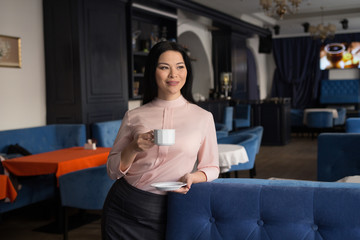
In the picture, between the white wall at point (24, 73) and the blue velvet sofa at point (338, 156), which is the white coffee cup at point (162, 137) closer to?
the blue velvet sofa at point (338, 156)

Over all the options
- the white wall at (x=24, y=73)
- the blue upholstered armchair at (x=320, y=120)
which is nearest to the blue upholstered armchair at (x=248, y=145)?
the white wall at (x=24, y=73)

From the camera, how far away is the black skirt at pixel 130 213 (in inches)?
66.1

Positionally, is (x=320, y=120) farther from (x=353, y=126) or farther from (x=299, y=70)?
(x=353, y=126)

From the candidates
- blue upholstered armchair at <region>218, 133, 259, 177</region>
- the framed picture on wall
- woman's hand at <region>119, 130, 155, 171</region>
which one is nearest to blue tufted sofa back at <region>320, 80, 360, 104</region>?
blue upholstered armchair at <region>218, 133, 259, 177</region>

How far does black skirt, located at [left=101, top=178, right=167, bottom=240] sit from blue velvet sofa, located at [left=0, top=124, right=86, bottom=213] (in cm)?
295

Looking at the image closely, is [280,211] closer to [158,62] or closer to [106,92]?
[158,62]

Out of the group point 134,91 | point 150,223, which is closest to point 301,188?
point 150,223

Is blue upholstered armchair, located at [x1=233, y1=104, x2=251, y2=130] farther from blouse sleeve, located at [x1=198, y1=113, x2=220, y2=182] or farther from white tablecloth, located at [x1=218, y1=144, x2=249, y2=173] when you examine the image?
blouse sleeve, located at [x1=198, y1=113, x2=220, y2=182]

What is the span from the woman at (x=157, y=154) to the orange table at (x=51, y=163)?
255cm

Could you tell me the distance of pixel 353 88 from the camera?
1404cm

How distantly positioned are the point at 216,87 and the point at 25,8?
6.28 metres

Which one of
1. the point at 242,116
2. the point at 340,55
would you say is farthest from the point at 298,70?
the point at 242,116

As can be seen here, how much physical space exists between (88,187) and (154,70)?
7.47 feet

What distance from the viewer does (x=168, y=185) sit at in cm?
156
